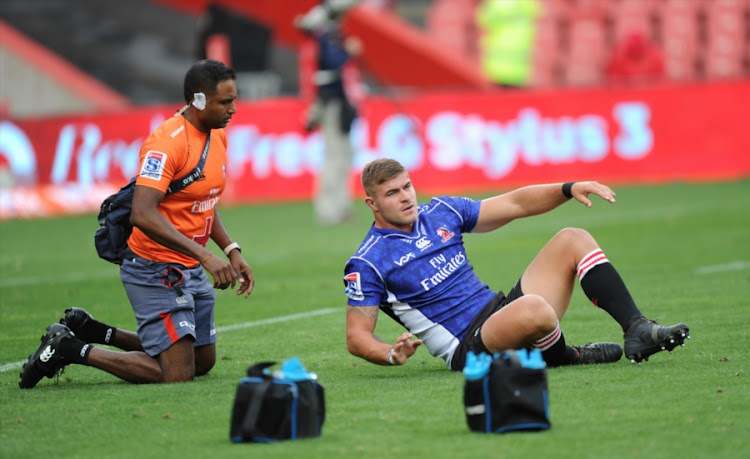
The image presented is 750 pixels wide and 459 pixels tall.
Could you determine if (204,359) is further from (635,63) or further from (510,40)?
(510,40)

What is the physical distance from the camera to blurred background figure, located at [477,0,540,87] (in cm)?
2495

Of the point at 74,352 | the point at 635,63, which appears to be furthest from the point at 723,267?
the point at 635,63

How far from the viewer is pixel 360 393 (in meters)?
6.49

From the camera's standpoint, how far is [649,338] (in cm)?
673

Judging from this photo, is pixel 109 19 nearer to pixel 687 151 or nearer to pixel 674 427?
pixel 687 151

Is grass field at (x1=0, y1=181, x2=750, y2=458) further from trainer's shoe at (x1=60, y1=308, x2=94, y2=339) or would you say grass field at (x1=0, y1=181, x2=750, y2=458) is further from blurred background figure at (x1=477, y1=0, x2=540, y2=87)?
blurred background figure at (x1=477, y1=0, x2=540, y2=87)

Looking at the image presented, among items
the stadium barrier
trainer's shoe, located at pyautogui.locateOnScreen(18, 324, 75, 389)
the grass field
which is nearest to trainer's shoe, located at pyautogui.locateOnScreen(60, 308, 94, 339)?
the grass field

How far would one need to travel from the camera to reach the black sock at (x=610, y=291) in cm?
691

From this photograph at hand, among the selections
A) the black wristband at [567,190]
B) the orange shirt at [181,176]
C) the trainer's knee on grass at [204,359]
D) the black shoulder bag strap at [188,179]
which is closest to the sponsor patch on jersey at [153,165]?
the orange shirt at [181,176]

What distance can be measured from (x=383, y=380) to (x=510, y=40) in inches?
742

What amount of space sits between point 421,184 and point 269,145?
2.75m

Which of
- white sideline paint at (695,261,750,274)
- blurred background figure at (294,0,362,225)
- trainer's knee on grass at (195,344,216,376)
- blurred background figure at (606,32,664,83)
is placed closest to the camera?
trainer's knee on grass at (195,344,216,376)

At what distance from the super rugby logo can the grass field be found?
0.70m

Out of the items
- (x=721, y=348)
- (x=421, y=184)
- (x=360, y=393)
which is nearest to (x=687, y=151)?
(x=421, y=184)
